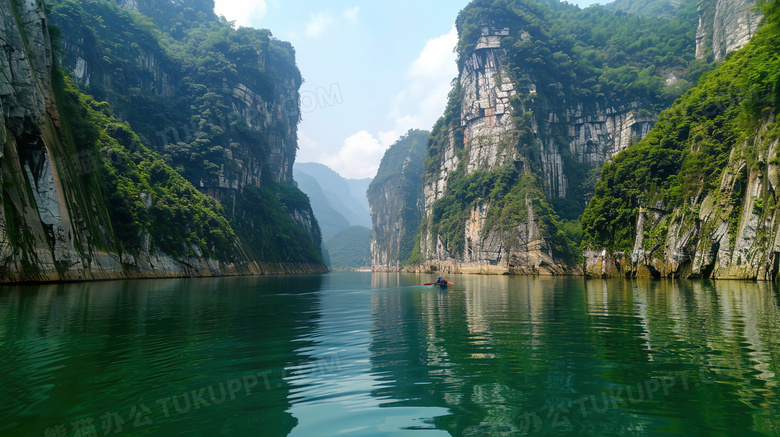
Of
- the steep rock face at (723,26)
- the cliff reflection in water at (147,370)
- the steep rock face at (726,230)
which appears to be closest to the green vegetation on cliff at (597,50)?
the steep rock face at (723,26)

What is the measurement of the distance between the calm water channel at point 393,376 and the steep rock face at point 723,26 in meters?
81.6

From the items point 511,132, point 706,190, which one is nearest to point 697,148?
point 706,190

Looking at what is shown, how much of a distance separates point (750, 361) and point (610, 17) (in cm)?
15628

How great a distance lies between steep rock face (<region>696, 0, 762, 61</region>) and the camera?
76.8 m

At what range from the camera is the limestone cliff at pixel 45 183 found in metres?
30.5

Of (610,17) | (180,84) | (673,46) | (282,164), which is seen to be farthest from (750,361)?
(610,17)

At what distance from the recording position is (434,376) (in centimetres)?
854

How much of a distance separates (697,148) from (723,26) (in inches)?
2566

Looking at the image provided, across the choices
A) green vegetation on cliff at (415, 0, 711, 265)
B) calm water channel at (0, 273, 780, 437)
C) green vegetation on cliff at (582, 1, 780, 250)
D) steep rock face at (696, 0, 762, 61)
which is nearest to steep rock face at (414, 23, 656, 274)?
green vegetation on cliff at (415, 0, 711, 265)

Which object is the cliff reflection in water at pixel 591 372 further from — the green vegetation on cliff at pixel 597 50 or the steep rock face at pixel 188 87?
the green vegetation on cliff at pixel 597 50

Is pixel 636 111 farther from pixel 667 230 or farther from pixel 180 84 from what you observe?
pixel 180 84

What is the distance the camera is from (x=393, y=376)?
341 inches

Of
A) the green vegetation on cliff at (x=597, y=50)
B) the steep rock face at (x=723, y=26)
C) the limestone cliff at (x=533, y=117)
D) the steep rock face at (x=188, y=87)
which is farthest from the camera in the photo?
the green vegetation on cliff at (x=597, y=50)

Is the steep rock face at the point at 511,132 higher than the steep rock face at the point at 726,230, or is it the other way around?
the steep rock face at the point at 511,132
